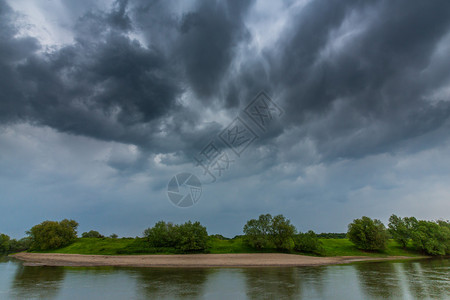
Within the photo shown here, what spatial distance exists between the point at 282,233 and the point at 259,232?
24.3ft

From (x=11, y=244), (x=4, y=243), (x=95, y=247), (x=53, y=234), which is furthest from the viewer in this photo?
(x=11, y=244)

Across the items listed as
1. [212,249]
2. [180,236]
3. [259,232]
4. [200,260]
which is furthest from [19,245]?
[259,232]

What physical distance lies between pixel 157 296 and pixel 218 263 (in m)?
37.6

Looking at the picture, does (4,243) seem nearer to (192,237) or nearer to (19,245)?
(19,245)

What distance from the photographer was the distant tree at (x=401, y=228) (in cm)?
8035

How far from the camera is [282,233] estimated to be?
2842 inches

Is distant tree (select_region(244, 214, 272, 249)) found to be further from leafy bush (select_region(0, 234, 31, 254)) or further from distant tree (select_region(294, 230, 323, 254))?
leafy bush (select_region(0, 234, 31, 254))

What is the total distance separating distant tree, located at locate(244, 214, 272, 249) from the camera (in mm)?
72062

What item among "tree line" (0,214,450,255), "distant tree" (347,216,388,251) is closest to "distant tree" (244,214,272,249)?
"tree line" (0,214,450,255)

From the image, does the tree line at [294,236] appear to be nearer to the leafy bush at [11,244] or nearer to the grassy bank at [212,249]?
the grassy bank at [212,249]

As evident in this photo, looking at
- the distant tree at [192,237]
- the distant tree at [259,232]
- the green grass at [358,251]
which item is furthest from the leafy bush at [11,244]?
the green grass at [358,251]

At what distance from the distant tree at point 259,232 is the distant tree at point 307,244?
9256 mm

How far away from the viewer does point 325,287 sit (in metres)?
26.7

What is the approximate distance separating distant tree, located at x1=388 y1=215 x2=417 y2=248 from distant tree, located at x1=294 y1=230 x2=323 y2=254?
33.3 m
